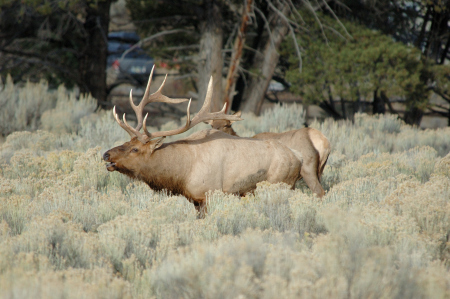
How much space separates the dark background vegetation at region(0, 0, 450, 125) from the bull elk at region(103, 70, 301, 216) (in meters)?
6.23

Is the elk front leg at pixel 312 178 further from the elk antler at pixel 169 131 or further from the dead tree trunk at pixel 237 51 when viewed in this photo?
the dead tree trunk at pixel 237 51

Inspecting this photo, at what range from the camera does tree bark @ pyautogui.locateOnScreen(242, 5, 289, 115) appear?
38.9 ft

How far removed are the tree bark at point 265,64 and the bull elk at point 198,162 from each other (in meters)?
7.17

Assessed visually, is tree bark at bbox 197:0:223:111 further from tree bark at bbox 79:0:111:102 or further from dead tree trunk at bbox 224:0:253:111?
tree bark at bbox 79:0:111:102

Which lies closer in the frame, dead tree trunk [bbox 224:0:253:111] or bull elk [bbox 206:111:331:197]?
bull elk [bbox 206:111:331:197]

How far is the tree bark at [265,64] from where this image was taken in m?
11.9

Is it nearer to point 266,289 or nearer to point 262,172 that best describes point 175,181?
point 262,172

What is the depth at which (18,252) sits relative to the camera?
130 inches

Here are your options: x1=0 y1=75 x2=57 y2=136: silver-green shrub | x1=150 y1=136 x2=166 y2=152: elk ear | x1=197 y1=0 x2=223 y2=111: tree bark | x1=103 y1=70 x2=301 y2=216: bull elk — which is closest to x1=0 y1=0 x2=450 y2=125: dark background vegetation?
x1=197 y1=0 x2=223 y2=111: tree bark

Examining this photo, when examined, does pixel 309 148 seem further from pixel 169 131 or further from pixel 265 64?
pixel 265 64

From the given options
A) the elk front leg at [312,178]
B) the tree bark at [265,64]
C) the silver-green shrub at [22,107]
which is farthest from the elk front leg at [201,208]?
the tree bark at [265,64]

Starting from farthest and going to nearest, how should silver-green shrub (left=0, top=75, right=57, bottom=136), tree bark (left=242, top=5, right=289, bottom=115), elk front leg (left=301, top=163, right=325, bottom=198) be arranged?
tree bark (left=242, top=5, right=289, bottom=115), silver-green shrub (left=0, top=75, right=57, bottom=136), elk front leg (left=301, top=163, right=325, bottom=198)

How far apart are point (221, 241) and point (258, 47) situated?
33.4ft

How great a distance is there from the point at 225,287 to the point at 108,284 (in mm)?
767
